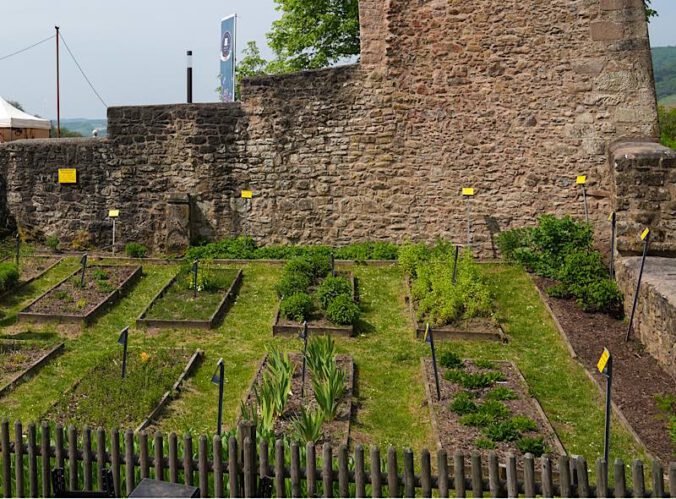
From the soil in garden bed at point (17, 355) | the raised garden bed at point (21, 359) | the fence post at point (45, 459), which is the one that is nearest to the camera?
the fence post at point (45, 459)

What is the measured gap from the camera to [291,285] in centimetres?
1072

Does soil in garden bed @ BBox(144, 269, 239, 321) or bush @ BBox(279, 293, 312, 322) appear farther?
soil in garden bed @ BBox(144, 269, 239, 321)

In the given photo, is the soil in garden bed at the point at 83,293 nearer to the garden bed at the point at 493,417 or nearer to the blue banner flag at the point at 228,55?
the garden bed at the point at 493,417

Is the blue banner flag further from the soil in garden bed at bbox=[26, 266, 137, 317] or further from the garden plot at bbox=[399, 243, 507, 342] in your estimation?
the garden plot at bbox=[399, 243, 507, 342]

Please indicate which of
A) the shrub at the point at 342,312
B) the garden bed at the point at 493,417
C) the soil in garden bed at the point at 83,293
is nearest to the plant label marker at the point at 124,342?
the soil in garden bed at the point at 83,293

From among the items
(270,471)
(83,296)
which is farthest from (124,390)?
(83,296)

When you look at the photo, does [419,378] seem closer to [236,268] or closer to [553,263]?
[553,263]

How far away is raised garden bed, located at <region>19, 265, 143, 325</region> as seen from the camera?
10.0m

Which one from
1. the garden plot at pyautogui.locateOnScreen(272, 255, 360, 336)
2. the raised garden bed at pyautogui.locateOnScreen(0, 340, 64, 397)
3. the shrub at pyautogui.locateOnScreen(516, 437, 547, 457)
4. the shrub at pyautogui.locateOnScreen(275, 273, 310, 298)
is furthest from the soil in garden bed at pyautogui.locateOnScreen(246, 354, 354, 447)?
the raised garden bed at pyautogui.locateOnScreen(0, 340, 64, 397)

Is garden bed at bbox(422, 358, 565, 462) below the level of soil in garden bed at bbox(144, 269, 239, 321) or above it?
below

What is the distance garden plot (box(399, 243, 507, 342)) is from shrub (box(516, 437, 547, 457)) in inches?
125

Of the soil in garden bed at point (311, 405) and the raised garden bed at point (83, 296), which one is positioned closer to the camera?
the soil in garden bed at point (311, 405)

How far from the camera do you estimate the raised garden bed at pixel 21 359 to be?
26.3ft

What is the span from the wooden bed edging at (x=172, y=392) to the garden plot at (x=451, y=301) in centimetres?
294
